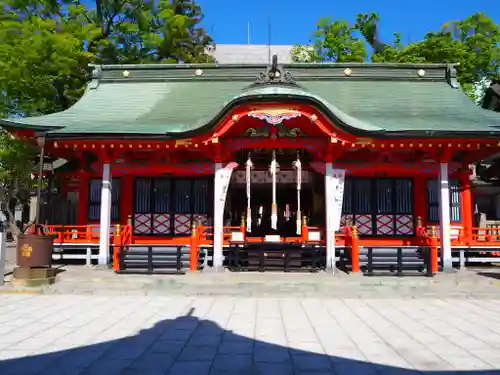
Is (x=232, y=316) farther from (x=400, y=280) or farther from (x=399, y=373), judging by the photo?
(x=400, y=280)

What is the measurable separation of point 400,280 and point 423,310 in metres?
2.47

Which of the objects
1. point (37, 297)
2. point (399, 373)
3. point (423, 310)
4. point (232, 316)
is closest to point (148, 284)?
point (37, 297)

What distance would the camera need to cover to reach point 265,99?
11.2m

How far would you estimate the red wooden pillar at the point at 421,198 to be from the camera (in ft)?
47.2

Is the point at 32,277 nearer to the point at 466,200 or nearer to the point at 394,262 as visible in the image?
the point at 394,262

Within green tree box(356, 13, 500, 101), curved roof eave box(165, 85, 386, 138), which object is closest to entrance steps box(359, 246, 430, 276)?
curved roof eave box(165, 85, 386, 138)

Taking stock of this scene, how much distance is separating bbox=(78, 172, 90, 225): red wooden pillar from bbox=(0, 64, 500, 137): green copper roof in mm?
2637

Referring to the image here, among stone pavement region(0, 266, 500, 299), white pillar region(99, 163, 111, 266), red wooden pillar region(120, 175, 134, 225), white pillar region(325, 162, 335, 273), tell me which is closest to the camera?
stone pavement region(0, 266, 500, 299)

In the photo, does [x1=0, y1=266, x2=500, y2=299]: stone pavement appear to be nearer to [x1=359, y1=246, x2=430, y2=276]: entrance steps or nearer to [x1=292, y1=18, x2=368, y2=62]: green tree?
[x1=359, y1=246, x2=430, y2=276]: entrance steps

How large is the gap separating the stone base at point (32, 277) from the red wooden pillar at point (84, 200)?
525cm

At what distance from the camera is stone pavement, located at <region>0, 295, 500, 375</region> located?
4.70 metres

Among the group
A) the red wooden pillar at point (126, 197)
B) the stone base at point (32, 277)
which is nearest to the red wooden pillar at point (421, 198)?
the red wooden pillar at point (126, 197)

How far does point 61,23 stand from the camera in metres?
19.1

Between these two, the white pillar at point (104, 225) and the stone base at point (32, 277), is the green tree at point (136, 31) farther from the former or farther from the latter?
the stone base at point (32, 277)
